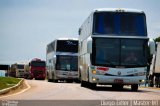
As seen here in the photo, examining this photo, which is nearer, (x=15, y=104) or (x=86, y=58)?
(x=15, y=104)

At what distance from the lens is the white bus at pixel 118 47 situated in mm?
27234

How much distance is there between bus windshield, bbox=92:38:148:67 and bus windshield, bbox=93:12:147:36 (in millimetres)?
423

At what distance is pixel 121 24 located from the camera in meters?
27.7

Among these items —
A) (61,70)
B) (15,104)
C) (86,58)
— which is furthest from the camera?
(61,70)

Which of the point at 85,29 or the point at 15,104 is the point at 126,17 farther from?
the point at 15,104

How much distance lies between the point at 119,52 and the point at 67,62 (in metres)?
21.3

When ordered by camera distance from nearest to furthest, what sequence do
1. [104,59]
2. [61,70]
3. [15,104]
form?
[15,104]
[104,59]
[61,70]

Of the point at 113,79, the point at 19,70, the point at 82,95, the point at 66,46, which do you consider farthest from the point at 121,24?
the point at 19,70

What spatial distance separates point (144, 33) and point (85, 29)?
4.57 meters

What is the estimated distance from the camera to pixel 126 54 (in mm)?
27625

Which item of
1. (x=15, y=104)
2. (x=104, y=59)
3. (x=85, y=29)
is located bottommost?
(x=15, y=104)

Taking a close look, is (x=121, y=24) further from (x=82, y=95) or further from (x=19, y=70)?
(x=19, y=70)

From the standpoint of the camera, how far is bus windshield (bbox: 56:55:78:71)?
159 feet

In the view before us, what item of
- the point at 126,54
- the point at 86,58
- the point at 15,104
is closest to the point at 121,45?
the point at 126,54
